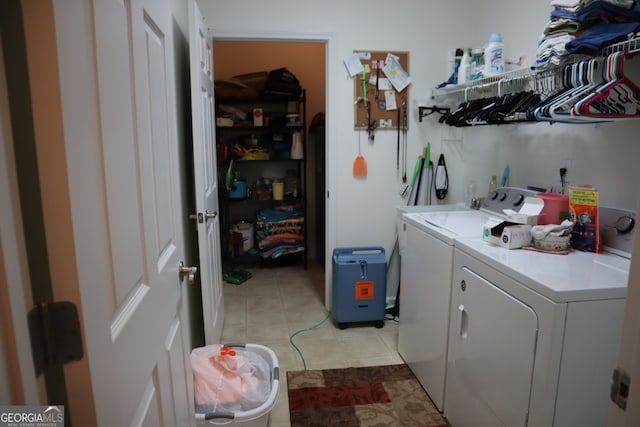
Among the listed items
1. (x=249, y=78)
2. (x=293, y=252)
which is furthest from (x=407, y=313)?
(x=249, y=78)

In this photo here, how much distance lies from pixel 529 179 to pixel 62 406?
2.44m

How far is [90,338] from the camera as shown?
615 mm

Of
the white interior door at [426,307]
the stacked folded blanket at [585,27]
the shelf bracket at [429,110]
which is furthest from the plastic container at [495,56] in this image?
the white interior door at [426,307]

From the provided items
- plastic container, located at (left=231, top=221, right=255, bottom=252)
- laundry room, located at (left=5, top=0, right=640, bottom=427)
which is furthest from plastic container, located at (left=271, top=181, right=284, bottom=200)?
plastic container, located at (left=231, top=221, right=255, bottom=252)

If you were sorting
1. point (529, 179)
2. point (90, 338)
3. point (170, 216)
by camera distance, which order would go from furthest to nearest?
point (529, 179) → point (170, 216) → point (90, 338)

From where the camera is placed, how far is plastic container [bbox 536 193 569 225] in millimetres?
1777

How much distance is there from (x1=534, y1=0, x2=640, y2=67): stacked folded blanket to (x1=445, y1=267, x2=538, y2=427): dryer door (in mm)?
972

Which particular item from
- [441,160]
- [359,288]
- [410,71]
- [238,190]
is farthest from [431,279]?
[238,190]

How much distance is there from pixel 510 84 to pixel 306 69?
272 centimetres

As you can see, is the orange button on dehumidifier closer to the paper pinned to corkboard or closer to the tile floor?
the tile floor

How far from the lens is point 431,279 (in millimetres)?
2078

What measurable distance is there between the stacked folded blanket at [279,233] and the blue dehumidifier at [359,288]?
4.29ft

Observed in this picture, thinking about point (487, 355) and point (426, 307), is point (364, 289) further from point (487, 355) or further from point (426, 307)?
point (487, 355)

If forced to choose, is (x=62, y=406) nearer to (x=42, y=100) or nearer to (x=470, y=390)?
(x=42, y=100)
